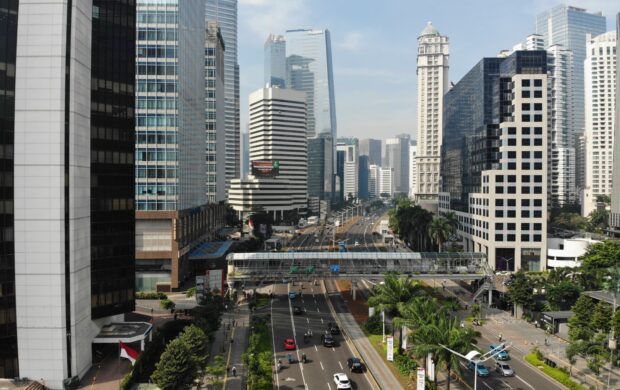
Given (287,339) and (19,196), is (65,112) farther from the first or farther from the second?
(287,339)

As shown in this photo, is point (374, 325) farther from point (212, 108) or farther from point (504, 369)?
point (212, 108)

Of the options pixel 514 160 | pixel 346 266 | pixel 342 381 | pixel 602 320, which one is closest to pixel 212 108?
pixel 346 266

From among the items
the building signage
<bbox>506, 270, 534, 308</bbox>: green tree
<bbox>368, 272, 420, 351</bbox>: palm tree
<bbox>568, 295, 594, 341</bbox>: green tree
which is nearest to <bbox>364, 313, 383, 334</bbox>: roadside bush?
<bbox>368, 272, 420, 351</bbox>: palm tree

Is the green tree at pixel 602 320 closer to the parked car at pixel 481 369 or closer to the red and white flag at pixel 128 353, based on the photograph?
the parked car at pixel 481 369

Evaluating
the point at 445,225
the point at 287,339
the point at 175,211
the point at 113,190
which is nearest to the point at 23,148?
the point at 113,190

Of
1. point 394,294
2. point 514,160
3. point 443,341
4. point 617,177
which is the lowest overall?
point 443,341

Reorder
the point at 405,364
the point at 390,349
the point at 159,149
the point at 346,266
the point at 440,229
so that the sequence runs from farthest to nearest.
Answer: the point at 440,229 → the point at 159,149 → the point at 346,266 → the point at 390,349 → the point at 405,364

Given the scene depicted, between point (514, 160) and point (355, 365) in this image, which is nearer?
point (355, 365)
